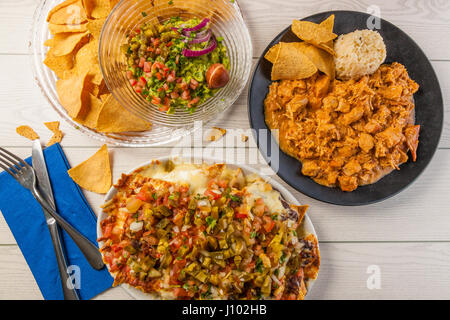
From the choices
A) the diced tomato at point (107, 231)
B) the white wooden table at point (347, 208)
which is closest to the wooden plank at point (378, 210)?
the white wooden table at point (347, 208)

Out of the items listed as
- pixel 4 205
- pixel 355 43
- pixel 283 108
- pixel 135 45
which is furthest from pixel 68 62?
pixel 355 43

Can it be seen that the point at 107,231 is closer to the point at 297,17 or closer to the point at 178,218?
the point at 178,218

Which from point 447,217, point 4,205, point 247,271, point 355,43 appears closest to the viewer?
point 247,271

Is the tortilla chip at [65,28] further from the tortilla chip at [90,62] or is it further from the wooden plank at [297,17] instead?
the wooden plank at [297,17]

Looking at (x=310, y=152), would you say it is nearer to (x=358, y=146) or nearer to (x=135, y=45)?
(x=358, y=146)

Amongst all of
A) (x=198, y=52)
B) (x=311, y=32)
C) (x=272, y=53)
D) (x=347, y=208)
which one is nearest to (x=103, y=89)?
(x=198, y=52)

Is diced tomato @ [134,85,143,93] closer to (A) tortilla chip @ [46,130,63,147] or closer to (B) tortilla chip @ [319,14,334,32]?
(A) tortilla chip @ [46,130,63,147]
